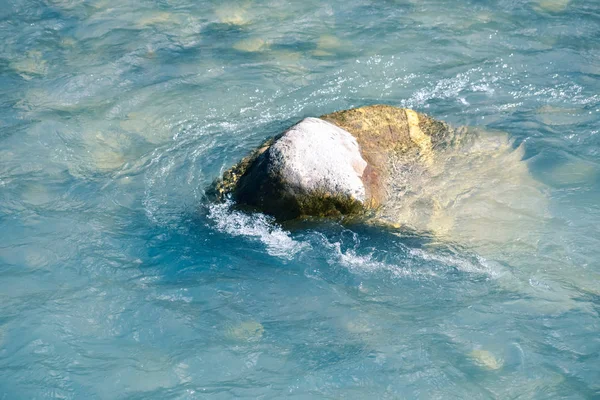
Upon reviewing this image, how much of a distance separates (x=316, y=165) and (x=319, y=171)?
0.06m

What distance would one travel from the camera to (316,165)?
19.2 ft

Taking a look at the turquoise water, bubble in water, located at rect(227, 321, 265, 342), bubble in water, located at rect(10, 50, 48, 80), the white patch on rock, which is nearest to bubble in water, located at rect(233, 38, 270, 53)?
the turquoise water

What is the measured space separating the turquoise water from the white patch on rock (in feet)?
1.21

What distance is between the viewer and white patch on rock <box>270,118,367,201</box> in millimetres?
5852

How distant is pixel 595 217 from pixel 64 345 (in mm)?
4624

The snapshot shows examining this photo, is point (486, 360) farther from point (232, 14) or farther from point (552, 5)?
point (232, 14)

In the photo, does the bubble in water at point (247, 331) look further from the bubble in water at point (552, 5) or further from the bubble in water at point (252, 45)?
the bubble in water at point (552, 5)

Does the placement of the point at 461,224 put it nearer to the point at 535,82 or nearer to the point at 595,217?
the point at 595,217

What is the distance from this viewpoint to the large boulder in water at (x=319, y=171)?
231 inches

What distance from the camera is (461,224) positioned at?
6000 mm

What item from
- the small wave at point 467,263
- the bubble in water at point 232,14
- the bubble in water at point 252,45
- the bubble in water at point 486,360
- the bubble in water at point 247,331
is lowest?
the bubble in water at point 486,360

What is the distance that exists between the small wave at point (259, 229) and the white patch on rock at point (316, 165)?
428 mm

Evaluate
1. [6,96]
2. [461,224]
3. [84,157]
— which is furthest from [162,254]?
[6,96]

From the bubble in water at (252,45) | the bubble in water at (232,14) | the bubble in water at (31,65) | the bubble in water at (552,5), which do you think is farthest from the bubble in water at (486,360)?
the bubble in water at (31,65)
